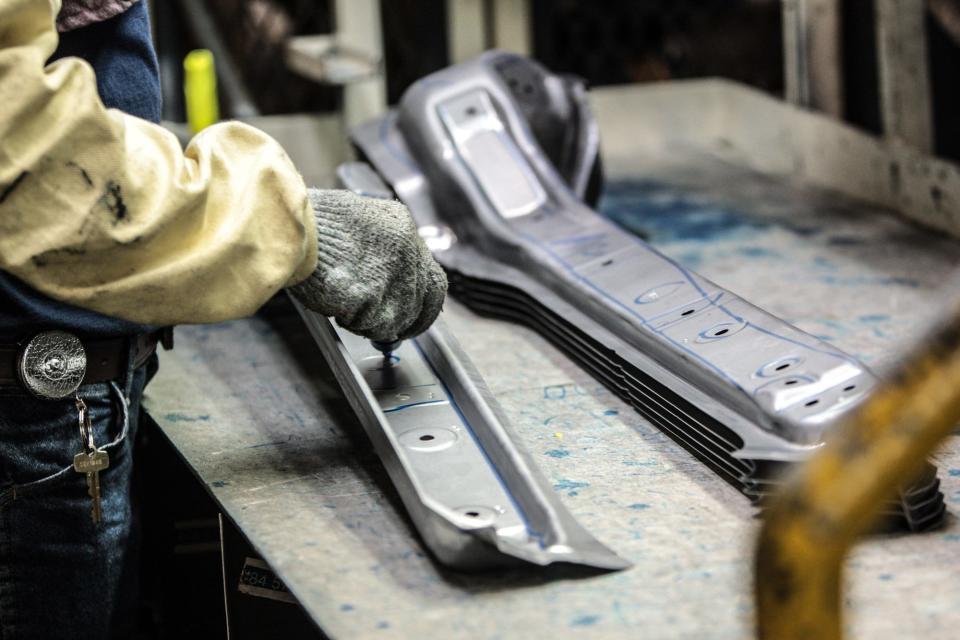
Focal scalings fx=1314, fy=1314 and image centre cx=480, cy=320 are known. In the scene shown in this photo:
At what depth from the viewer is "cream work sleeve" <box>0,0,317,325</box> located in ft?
4.35

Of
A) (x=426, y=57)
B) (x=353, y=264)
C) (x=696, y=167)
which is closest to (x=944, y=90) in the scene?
(x=696, y=167)

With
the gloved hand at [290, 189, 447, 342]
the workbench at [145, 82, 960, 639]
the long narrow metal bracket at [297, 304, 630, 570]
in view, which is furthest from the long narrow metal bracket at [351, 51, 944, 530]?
the gloved hand at [290, 189, 447, 342]

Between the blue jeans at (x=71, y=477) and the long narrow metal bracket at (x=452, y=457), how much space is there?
0.31m

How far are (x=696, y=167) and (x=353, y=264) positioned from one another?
6.73 feet

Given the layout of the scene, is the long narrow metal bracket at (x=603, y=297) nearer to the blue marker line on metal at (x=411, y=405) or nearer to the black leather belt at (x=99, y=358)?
the blue marker line on metal at (x=411, y=405)

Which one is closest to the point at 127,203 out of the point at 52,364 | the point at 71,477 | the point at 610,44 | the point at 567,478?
the point at 52,364

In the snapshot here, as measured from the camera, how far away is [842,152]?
10.4 ft

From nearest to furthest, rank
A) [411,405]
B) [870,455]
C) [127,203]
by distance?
[870,455], [127,203], [411,405]

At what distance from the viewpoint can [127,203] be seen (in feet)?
4.51

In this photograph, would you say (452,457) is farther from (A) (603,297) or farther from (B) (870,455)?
(B) (870,455)

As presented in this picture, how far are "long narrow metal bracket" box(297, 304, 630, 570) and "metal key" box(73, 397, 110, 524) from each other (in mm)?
327

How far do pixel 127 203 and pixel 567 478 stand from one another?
2.05 feet

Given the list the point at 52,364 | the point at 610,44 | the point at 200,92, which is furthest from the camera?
the point at 610,44

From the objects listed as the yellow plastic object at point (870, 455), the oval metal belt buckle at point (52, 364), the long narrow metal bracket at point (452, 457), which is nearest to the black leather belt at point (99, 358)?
the oval metal belt buckle at point (52, 364)
